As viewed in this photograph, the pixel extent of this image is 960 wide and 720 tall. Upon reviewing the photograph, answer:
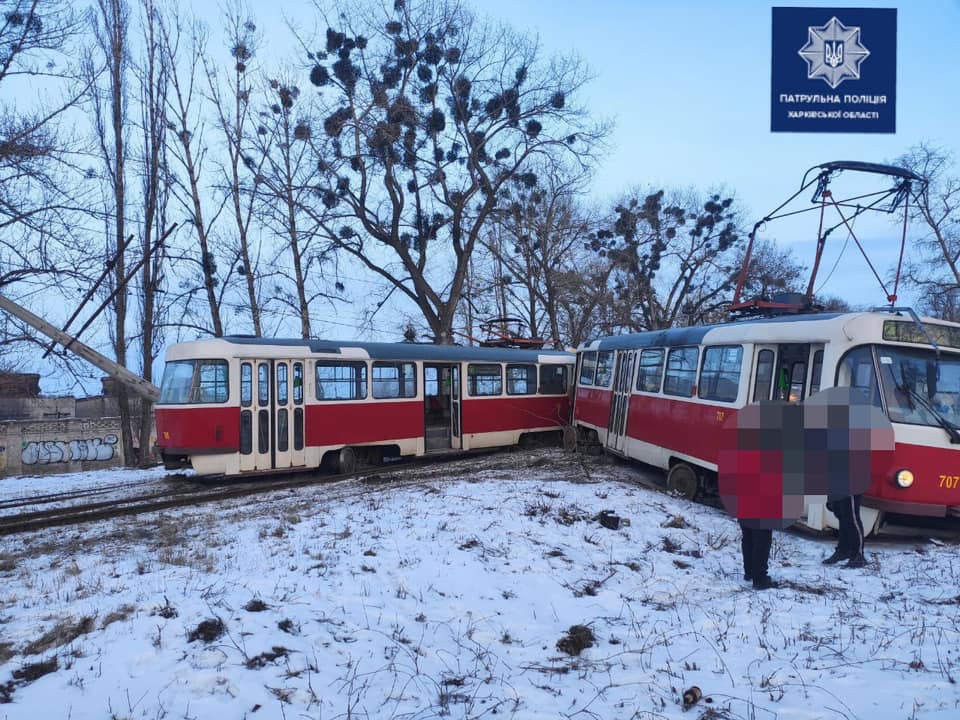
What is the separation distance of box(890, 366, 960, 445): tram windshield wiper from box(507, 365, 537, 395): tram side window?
442 inches

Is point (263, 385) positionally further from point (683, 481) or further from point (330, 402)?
point (683, 481)

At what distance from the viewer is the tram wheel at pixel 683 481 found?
11.1 metres

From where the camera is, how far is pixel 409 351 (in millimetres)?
15812

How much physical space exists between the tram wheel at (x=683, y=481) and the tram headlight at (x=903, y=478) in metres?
3.92

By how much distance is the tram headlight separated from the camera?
23.8ft

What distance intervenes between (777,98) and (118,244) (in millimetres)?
19175

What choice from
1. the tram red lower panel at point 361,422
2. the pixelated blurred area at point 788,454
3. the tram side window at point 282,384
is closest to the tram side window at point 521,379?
the tram red lower panel at point 361,422

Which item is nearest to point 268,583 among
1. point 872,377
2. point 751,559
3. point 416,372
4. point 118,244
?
point 751,559

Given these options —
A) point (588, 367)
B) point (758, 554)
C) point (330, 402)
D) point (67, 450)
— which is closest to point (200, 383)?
point (330, 402)

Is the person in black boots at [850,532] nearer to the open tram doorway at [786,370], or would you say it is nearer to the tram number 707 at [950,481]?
the tram number 707 at [950,481]

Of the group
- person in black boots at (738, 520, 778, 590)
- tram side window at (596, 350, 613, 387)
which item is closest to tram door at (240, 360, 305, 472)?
tram side window at (596, 350, 613, 387)

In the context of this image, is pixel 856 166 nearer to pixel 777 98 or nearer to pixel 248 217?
pixel 777 98

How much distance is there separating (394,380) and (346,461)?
206cm

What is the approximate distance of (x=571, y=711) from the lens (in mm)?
3904
